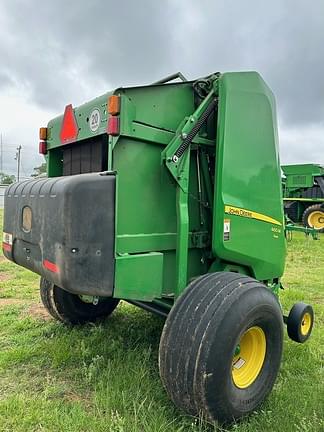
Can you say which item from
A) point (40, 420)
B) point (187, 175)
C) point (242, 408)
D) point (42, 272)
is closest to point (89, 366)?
point (40, 420)

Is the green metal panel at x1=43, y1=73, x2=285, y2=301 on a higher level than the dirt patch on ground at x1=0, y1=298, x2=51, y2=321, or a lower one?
higher

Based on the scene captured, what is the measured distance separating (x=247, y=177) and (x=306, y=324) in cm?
130

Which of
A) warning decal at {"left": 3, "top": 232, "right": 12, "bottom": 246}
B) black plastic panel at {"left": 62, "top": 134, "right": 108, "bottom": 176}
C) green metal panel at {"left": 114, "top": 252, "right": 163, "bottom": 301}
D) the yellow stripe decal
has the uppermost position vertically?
black plastic panel at {"left": 62, "top": 134, "right": 108, "bottom": 176}

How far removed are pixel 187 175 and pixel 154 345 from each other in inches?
60.9

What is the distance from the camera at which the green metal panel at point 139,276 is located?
2.22 meters

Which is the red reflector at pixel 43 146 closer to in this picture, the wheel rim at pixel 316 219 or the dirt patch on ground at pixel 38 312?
the dirt patch on ground at pixel 38 312

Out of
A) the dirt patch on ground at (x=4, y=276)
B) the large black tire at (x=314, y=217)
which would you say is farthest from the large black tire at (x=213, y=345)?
the large black tire at (x=314, y=217)

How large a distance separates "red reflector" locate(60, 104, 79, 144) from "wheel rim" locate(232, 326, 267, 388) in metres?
1.75

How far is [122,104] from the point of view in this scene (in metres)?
2.24

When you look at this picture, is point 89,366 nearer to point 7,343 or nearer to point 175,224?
point 7,343

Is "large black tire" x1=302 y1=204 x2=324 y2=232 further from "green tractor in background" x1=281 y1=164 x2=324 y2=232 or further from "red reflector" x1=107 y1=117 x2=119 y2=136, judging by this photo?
"red reflector" x1=107 y1=117 x2=119 y2=136

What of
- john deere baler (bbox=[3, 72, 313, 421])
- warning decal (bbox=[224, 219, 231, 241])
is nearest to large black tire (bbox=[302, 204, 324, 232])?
john deere baler (bbox=[3, 72, 313, 421])

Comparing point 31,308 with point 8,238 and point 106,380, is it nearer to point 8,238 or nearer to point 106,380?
point 8,238

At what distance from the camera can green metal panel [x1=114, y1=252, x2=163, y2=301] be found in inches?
87.6
